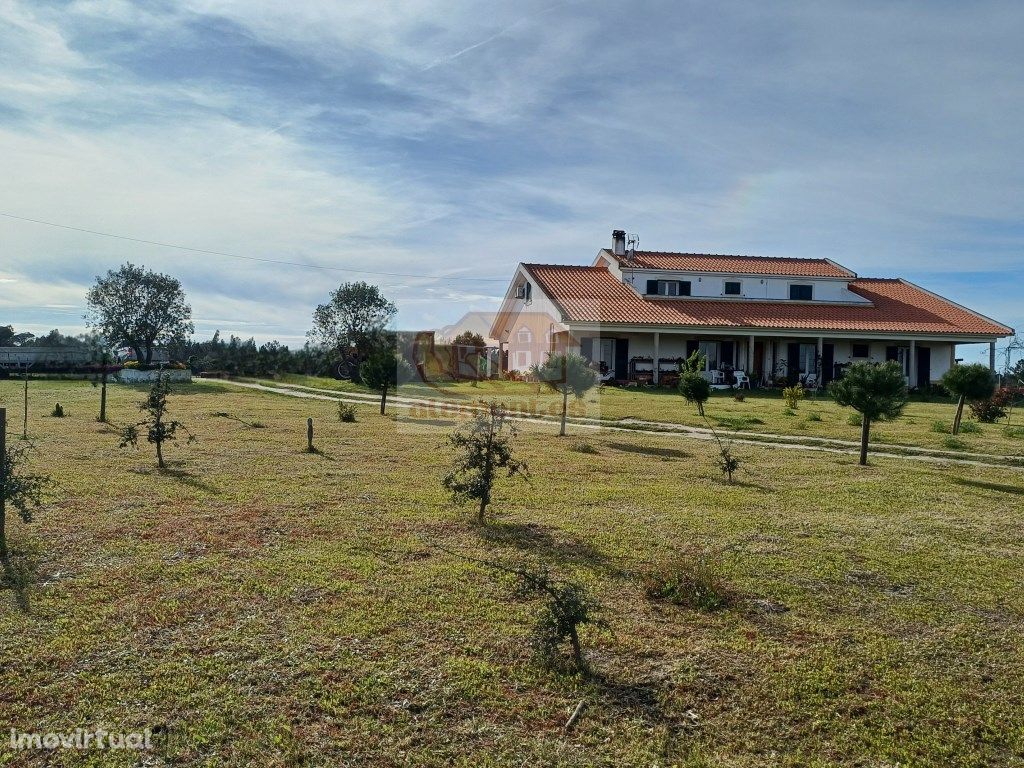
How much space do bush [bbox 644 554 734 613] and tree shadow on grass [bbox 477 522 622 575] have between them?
0.51 m

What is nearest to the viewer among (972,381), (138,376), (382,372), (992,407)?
(972,381)

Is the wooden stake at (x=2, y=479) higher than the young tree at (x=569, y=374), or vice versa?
the young tree at (x=569, y=374)

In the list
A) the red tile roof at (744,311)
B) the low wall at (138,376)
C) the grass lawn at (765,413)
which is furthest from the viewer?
the low wall at (138,376)

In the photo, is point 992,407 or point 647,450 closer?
point 647,450

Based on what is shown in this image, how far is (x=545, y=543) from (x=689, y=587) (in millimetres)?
1939

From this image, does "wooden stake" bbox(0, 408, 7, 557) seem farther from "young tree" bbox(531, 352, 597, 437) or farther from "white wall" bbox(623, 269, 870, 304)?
"white wall" bbox(623, 269, 870, 304)

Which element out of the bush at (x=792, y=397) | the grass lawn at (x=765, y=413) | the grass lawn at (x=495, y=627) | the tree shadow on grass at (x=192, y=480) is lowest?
the grass lawn at (x=495, y=627)

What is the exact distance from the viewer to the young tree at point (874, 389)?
12664 millimetres

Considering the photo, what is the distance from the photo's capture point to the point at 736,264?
117ft

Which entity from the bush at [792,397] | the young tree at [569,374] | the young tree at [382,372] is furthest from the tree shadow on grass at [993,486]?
the young tree at [382,372]

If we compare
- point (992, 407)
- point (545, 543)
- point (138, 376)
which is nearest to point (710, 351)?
point (992, 407)

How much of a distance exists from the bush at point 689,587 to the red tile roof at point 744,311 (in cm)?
2263

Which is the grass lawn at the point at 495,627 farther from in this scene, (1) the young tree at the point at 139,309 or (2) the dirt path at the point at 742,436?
(1) the young tree at the point at 139,309

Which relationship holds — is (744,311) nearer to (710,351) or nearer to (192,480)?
(710,351)
